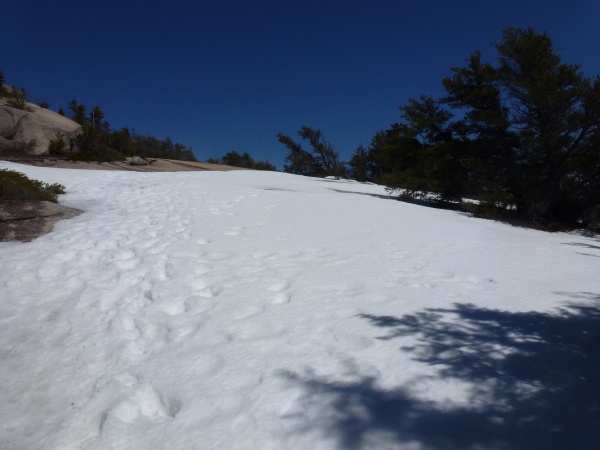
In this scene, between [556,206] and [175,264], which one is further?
[556,206]

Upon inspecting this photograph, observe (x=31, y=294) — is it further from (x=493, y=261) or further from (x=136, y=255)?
(x=493, y=261)

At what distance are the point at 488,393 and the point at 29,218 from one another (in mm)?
6371

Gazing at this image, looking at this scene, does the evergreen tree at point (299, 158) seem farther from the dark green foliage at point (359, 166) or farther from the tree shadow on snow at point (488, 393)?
the tree shadow on snow at point (488, 393)

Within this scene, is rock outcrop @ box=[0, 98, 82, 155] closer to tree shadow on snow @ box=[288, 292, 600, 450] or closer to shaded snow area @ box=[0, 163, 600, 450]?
shaded snow area @ box=[0, 163, 600, 450]

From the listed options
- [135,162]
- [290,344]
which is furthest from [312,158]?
[290,344]

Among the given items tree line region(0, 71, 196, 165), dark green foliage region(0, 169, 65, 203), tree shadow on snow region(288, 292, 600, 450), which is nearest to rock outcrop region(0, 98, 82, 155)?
tree line region(0, 71, 196, 165)

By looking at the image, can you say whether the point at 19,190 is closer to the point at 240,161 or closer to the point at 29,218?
the point at 29,218

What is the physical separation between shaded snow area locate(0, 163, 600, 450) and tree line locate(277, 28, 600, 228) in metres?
5.76

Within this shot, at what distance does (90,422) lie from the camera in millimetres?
2342

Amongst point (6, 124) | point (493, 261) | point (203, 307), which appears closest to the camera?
point (203, 307)

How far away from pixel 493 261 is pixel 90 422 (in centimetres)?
495

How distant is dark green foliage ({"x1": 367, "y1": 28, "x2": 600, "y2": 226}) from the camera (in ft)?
33.4

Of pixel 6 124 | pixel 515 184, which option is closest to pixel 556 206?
pixel 515 184

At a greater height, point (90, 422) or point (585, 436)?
point (585, 436)
